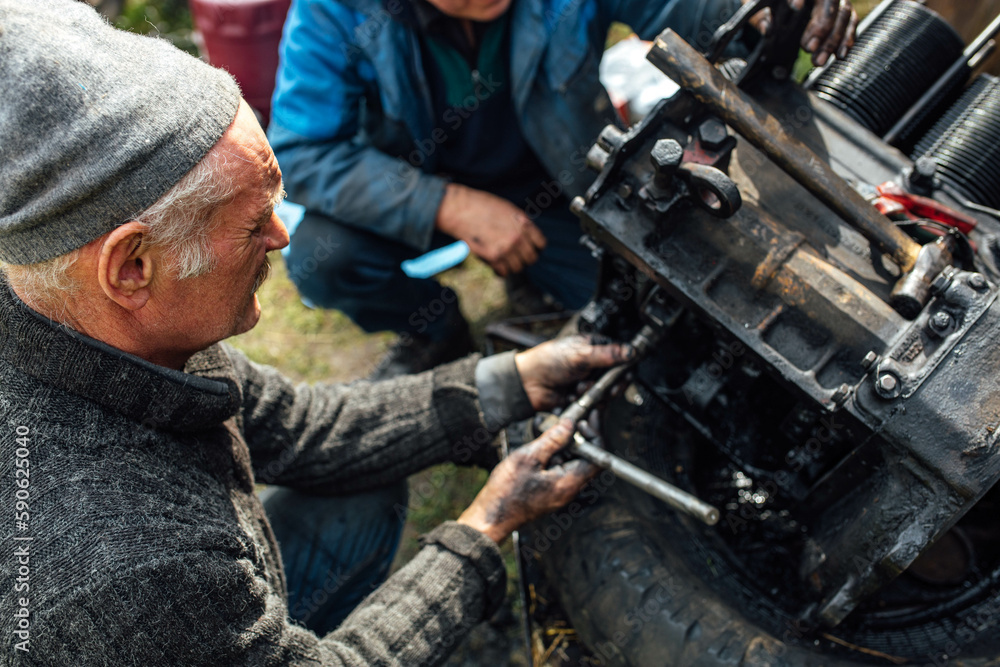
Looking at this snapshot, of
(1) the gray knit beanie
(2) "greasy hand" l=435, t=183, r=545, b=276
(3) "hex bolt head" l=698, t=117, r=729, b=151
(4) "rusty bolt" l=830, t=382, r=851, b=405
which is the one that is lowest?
(2) "greasy hand" l=435, t=183, r=545, b=276

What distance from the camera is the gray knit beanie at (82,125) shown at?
124 cm

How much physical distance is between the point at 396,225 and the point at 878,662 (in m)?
2.10

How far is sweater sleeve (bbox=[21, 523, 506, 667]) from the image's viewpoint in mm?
1339

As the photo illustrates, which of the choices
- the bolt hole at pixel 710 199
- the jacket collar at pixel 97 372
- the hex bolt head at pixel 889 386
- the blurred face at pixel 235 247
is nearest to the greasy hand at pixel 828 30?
the bolt hole at pixel 710 199

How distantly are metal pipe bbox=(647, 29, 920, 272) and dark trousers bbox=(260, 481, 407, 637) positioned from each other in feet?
5.01

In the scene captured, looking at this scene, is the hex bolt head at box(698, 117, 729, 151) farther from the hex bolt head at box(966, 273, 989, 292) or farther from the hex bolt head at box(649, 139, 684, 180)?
the hex bolt head at box(966, 273, 989, 292)

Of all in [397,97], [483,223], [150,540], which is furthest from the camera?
[483,223]

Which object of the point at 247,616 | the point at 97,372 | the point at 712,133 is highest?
the point at 712,133

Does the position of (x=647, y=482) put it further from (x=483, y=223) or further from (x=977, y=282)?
(x=483, y=223)

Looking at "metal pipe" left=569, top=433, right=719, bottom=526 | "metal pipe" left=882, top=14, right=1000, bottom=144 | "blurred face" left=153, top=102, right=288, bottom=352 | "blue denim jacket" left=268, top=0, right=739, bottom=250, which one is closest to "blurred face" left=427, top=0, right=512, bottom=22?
"blue denim jacket" left=268, top=0, right=739, bottom=250

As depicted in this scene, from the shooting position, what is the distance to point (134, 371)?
1.49 m

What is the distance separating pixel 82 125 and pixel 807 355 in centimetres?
157

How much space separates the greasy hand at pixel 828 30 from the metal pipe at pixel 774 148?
499 millimetres

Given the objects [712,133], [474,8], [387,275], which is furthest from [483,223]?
[712,133]
